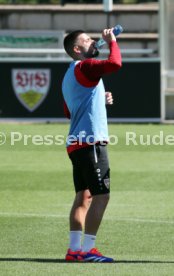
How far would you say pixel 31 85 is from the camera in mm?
22141

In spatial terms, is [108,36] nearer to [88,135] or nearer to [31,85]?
[88,135]

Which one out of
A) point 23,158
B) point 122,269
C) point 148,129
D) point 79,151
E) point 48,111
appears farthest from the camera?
point 48,111

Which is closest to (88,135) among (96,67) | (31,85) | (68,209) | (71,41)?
Result: (96,67)

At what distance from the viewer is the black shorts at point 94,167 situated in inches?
340

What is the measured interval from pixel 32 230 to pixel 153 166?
17.1ft

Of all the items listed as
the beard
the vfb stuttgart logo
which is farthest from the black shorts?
the vfb stuttgart logo

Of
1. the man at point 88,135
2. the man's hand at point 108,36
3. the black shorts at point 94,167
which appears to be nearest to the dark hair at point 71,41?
the man at point 88,135

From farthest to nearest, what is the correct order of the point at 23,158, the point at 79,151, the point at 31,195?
the point at 23,158 < the point at 31,195 < the point at 79,151

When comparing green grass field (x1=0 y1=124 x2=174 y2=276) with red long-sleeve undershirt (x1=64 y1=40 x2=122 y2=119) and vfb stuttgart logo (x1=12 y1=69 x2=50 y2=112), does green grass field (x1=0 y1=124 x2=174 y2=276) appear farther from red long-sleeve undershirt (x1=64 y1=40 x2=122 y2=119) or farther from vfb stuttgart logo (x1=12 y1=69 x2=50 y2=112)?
vfb stuttgart logo (x1=12 y1=69 x2=50 y2=112)

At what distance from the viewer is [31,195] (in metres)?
12.6

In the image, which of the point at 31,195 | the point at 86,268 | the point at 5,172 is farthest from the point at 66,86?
the point at 5,172

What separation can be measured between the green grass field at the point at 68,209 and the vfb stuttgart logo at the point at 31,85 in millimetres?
3656

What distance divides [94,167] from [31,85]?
13630 millimetres

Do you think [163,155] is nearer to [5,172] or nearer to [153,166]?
[153,166]
